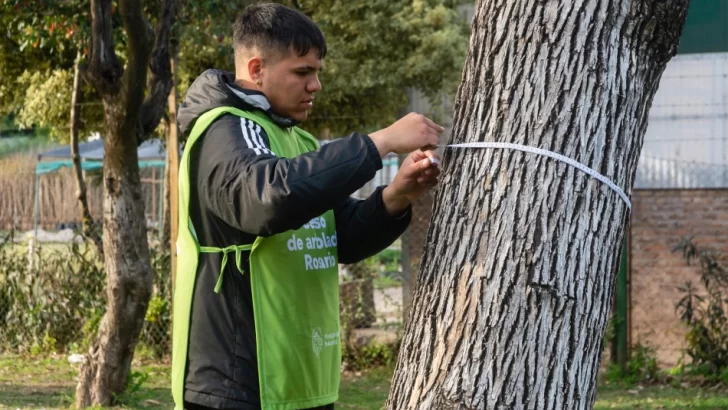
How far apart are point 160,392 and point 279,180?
22.6ft

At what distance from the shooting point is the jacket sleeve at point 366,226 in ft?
10.8

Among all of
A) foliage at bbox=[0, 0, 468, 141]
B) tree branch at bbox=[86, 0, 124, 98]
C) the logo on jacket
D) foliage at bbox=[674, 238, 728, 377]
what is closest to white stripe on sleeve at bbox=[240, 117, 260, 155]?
the logo on jacket

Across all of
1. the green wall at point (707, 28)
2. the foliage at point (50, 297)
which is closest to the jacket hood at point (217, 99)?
the green wall at point (707, 28)

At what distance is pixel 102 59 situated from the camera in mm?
7336

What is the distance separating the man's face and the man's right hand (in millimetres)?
384

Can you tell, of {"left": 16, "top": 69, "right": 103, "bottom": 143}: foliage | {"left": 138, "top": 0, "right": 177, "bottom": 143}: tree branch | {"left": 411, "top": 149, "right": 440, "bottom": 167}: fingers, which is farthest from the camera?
{"left": 16, "top": 69, "right": 103, "bottom": 143}: foliage

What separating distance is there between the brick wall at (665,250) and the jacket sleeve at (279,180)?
7.69 metres

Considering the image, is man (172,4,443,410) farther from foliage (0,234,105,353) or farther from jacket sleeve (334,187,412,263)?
foliage (0,234,105,353)

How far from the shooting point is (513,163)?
2.86 meters

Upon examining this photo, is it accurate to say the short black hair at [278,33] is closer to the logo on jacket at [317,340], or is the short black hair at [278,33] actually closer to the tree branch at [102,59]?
the logo on jacket at [317,340]

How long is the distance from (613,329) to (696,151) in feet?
6.23

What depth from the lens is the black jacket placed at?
2.70 meters

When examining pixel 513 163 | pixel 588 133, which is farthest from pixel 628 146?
pixel 513 163

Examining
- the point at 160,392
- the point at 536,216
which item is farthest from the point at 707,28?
the point at 536,216
